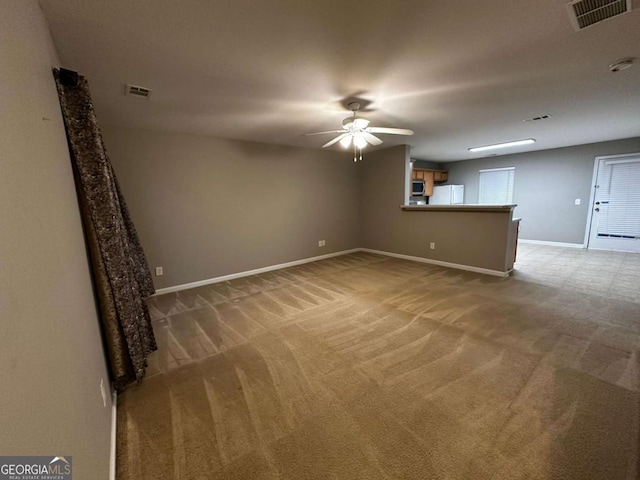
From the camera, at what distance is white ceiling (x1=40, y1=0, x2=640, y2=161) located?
56.6 inches

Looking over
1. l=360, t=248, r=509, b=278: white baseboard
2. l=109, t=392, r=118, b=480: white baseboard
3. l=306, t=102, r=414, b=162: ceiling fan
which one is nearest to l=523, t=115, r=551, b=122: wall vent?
l=306, t=102, r=414, b=162: ceiling fan

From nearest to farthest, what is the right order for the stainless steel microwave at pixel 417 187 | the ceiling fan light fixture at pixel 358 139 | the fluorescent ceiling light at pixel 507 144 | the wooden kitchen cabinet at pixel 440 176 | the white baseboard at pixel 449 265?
the ceiling fan light fixture at pixel 358 139 < the white baseboard at pixel 449 265 < the fluorescent ceiling light at pixel 507 144 < the stainless steel microwave at pixel 417 187 < the wooden kitchen cabinet at pixel 440 176

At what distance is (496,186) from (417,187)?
207 centimetres

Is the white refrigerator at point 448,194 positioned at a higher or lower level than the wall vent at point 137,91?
lower

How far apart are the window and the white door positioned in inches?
60.8

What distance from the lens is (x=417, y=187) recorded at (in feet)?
23.1

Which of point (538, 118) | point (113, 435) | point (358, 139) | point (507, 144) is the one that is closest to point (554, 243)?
point (507, 144)

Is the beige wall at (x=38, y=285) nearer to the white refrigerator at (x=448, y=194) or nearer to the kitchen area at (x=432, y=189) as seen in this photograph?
the kitchen area at (x=432, y=189)

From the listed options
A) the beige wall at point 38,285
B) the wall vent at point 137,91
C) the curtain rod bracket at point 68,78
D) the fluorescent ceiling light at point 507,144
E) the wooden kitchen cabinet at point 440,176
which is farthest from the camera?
the wooden kitchen cabinet at point 440,176

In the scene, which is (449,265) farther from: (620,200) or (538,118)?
(620,200)

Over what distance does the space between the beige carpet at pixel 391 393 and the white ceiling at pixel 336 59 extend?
2344 mm

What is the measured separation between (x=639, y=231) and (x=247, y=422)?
7.75 meters

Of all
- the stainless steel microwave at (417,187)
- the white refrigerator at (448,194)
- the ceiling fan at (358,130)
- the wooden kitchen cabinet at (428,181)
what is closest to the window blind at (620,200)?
the white refrigerator at (448,194)

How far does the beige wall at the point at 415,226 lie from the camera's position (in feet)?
13.4
